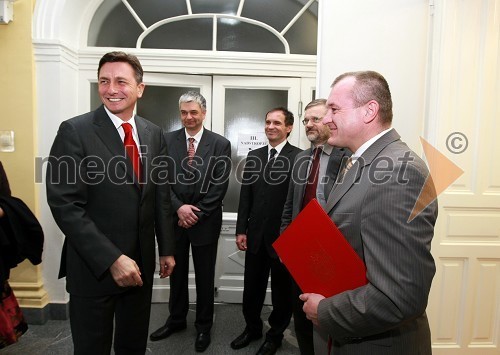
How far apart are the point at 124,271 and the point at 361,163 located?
3.43ft

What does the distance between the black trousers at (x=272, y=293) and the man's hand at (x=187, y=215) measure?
19.6 inches

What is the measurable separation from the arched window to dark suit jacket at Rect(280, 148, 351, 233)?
63.5 inches

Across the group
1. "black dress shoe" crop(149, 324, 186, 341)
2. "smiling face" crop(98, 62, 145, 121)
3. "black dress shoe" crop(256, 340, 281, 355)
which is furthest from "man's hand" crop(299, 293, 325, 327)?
"black dress shoe" crop(149, 324, 186, 341)

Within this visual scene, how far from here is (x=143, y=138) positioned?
6.00 feet

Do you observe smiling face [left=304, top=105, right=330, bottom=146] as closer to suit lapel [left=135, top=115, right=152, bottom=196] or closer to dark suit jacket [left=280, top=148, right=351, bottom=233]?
dark suit jacket [left=280, top=148, right=351, bottom=233]

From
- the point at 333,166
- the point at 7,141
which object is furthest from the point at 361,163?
the point at 7,141

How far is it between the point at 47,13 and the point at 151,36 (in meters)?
0.87

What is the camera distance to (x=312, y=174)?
2.19 metres

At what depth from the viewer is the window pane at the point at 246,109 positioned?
3.58m

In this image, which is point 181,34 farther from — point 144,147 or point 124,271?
point 124,271

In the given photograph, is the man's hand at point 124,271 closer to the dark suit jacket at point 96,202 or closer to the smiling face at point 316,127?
the dark suit jacket at point 96,202

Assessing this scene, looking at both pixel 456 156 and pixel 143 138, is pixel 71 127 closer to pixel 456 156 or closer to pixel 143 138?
pixel 143 138

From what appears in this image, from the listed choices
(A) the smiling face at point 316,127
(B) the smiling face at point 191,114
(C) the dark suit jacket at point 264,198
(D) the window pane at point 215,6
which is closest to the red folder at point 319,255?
(A) the smiling face at point 316,127

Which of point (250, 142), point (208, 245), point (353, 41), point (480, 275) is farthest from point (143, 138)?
point (480, 275)
